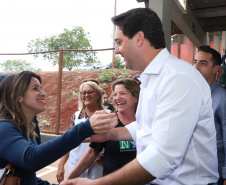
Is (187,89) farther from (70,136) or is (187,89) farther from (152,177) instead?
(70,136)

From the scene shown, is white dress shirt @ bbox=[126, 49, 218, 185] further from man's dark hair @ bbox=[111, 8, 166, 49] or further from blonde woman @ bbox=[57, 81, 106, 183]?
blonde woman @ bbox=[57, 81, 106, 183]

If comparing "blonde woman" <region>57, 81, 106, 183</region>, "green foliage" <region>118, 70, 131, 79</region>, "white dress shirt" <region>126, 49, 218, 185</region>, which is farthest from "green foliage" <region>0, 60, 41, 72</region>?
"white dress shirt" <region>126, 49, 218, 185</region>

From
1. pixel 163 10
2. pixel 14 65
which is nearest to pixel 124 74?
pixel 14 65

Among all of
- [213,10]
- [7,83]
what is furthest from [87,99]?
[213,10]

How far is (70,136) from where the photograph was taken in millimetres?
1543

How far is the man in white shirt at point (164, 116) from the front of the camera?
45.1 inches

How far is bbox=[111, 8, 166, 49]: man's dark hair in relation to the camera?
4.86 ft

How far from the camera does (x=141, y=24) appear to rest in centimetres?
149

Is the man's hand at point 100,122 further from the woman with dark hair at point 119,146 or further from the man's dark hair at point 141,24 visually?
the woman with dark hair at point 119,146

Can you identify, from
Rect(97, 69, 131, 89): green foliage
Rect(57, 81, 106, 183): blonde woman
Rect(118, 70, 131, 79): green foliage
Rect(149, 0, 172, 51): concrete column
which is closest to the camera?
Rect(57, 81, 106, 183): blonde woman

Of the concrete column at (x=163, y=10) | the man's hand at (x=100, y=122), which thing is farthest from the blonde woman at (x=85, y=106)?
the man's hand at (x=100, y=122)

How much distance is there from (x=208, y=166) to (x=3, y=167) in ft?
4.11

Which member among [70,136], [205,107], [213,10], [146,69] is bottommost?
Result: [70,136]

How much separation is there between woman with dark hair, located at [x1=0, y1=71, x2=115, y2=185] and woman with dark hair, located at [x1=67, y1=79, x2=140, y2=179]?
706mm
